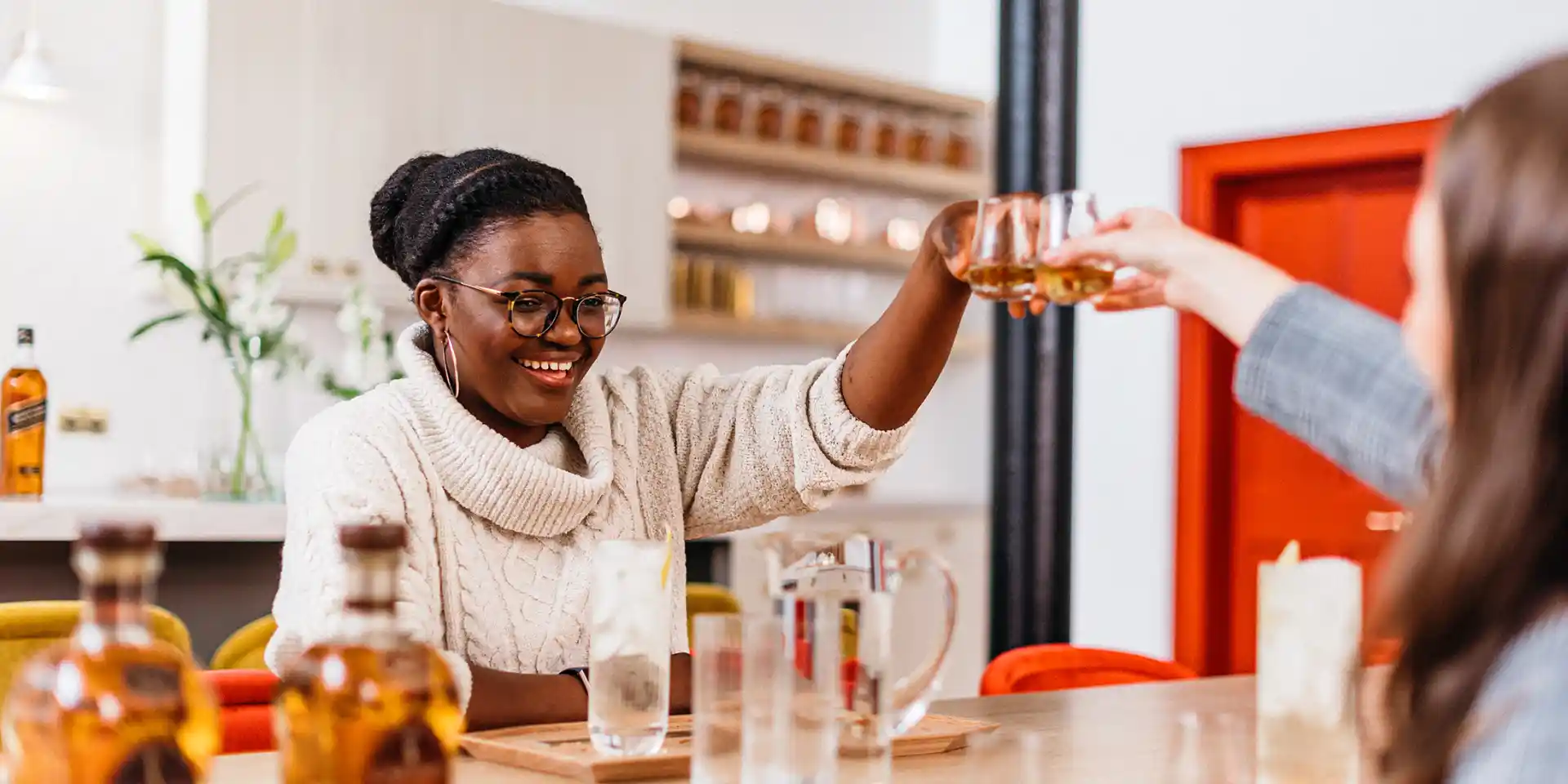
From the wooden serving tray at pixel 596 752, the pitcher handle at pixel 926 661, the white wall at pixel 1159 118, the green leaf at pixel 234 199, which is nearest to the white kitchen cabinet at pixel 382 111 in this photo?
the green leaf at pixel 234 199

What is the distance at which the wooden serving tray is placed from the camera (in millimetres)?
1136

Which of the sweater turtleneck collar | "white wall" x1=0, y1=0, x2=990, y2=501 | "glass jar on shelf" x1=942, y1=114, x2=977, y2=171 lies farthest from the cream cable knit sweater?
"glass jar on shelf" x1=942, y1=114, x2=977, y2=171

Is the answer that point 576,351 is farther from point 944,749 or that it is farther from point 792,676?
point 792,676

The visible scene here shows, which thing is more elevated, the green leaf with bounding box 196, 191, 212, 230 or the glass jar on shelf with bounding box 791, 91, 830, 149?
the glass jar on shelf with bounding box 791, 91, 830, 149

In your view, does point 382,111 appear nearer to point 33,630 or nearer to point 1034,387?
point 1034,387

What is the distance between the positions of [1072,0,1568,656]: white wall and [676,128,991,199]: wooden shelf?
45cm

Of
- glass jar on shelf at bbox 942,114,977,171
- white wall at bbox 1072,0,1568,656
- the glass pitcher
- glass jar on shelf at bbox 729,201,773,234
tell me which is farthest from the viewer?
glass jar on shelf at bbox 942,114,977,171

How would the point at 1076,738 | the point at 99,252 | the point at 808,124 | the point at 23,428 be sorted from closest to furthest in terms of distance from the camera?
the point at 1076,738 → the point at 23,428 → the point at 99,252 → the point at 808,124

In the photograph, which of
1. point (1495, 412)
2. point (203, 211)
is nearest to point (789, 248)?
point (203, 211)

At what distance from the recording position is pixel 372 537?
2.45 ft

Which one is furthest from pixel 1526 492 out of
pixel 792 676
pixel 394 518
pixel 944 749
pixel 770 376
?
pixel 770 376

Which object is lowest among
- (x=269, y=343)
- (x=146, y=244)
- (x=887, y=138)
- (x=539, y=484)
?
(x=539, y=484)

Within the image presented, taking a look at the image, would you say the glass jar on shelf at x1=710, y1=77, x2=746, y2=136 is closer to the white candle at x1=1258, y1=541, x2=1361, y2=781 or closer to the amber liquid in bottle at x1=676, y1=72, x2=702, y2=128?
the amber liquid in bottle at x1=676, y1=72, x2=702, y2=128

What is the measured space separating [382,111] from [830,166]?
5.22ft
